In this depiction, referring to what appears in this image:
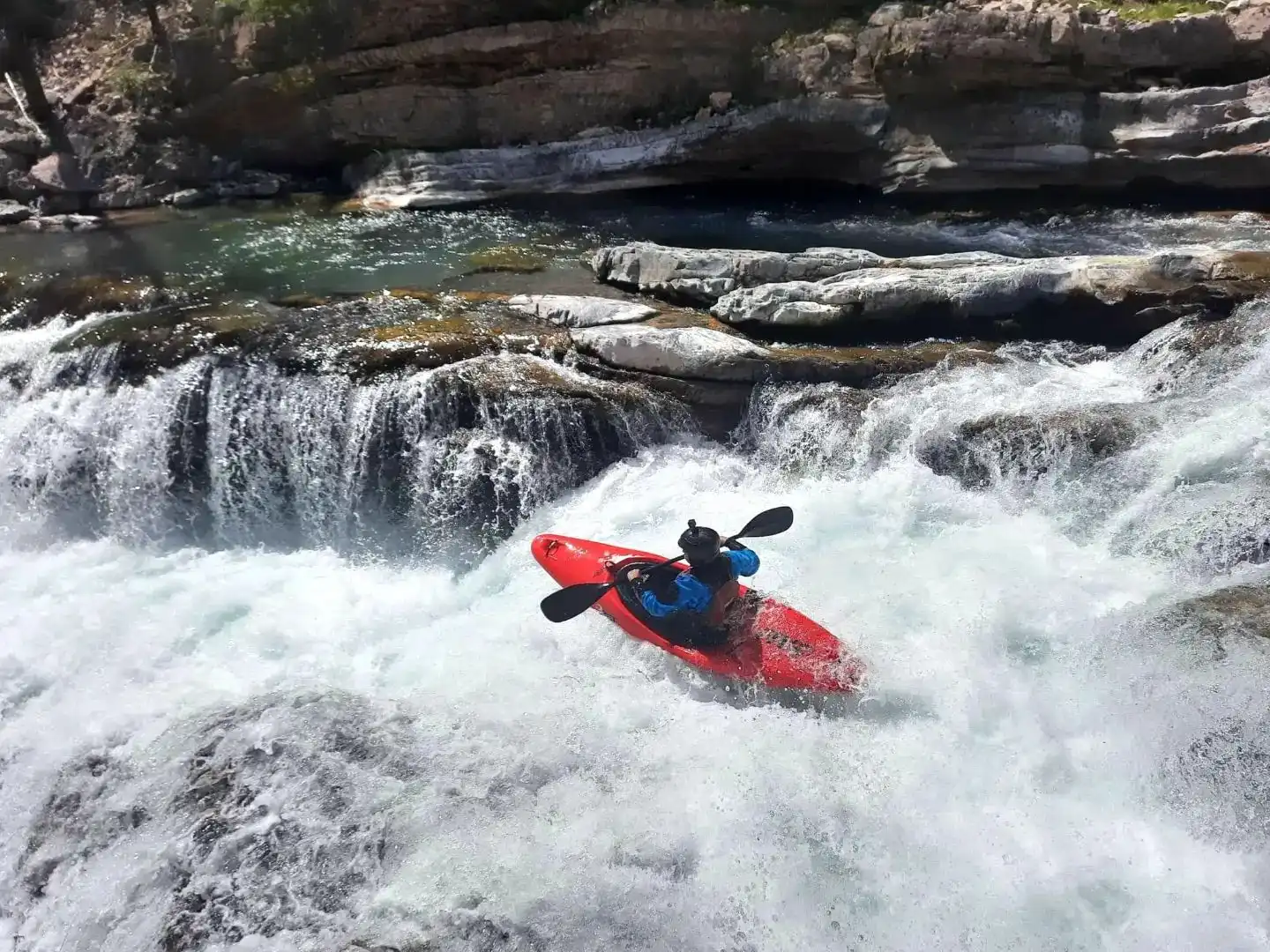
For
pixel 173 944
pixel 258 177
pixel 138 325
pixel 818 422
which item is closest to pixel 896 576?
pixel 818 422

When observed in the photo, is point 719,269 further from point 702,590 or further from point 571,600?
point 571,600

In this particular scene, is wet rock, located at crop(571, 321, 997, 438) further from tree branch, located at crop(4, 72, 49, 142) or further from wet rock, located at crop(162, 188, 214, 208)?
tree branch, located at crop(4, 72, 49, 142)

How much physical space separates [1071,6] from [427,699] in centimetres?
964

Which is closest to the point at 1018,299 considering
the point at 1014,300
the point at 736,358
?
the point at 1014,300

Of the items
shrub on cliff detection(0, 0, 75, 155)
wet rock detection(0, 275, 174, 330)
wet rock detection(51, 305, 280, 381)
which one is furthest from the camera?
shrub on cliff detection(0, 0, 75, 155)

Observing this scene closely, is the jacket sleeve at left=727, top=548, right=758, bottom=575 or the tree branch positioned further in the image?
the tree branch

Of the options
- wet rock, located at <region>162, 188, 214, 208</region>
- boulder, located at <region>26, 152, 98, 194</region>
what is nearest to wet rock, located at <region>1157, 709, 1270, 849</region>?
wet rock, located at <region>162, 188, 214, 208</region>

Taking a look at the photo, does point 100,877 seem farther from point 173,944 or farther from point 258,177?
point 258,177

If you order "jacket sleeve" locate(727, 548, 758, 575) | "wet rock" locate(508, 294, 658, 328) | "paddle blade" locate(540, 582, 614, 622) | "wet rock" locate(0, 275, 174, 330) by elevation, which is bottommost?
"paddle blade" locate(540, 582, 614, 622)

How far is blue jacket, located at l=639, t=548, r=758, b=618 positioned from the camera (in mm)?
4758

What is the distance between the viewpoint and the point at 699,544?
14.9 feet

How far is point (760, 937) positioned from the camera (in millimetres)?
3559

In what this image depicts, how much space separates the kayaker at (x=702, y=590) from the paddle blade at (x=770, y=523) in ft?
0.70

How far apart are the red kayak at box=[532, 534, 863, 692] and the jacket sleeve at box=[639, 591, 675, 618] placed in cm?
9
